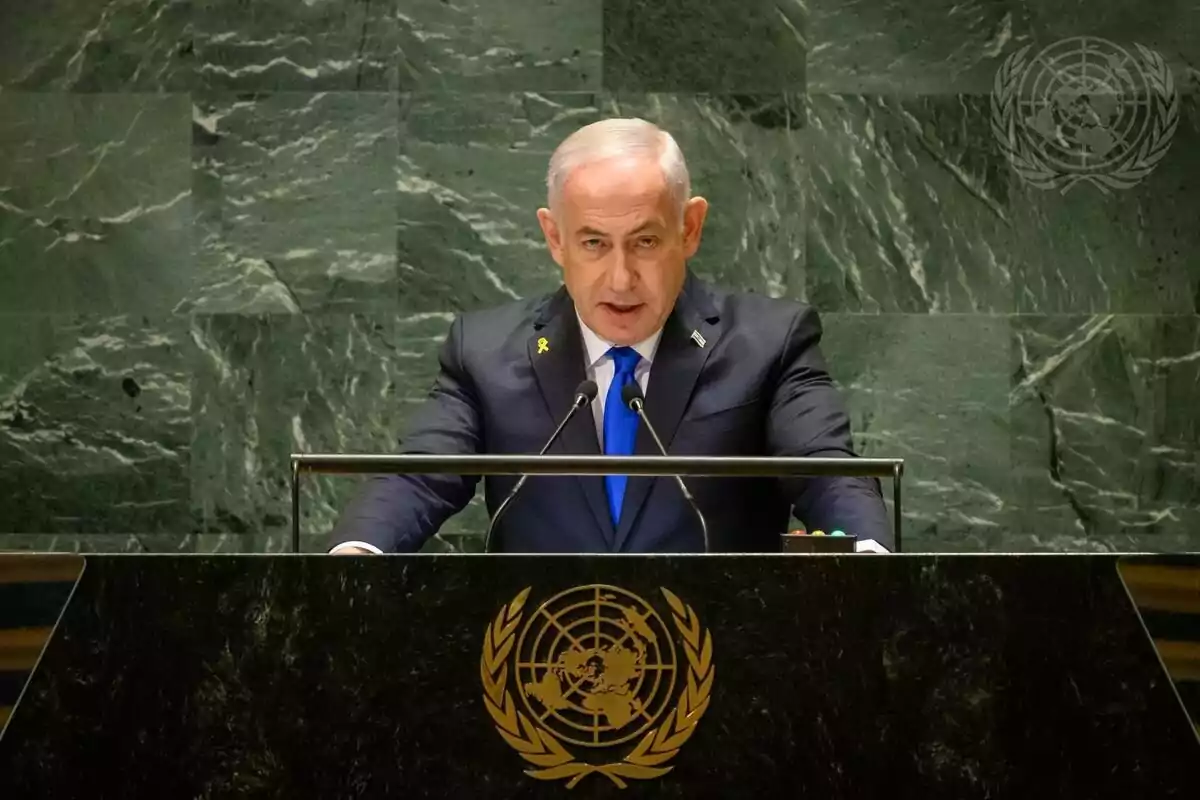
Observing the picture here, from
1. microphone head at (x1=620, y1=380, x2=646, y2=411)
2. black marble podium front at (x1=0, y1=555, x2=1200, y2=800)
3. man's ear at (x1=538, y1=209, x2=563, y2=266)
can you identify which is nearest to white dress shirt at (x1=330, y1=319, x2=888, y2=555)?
man's ear at (x1=538, y1=209, x2=563, y2=266)

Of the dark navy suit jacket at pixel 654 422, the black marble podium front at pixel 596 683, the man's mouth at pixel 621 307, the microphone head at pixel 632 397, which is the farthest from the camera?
the man's mouth at pixel 621 307

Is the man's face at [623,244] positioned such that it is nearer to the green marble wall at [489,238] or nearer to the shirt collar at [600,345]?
the shirt collar at [600,345]

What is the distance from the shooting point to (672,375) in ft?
9.98

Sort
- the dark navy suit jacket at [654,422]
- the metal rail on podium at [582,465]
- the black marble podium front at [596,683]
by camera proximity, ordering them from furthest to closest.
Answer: the dark navy suit jacket at [654,422] → the metal rail on podium at [582,465] → the black marble podium front at [596,683]

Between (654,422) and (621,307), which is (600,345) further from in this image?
(654,422)

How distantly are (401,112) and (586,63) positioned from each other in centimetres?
58

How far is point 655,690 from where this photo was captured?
67.7 inches

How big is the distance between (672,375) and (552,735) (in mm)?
1427

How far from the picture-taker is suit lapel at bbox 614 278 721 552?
9.55ft

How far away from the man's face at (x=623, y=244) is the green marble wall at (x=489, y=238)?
1152 mm

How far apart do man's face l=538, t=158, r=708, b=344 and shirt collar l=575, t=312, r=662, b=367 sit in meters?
0.02

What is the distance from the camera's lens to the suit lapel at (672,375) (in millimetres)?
2912

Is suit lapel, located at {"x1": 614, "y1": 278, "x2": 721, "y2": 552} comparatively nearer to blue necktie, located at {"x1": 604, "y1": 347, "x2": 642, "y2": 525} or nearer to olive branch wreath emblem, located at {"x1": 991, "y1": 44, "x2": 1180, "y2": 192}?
blue necktie, located at {"x1": 604, "y1": 347, "x2": 642, "y2": 525}

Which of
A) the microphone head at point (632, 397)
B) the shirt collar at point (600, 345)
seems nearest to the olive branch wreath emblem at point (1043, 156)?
the shirt collar at point (600, 345)
